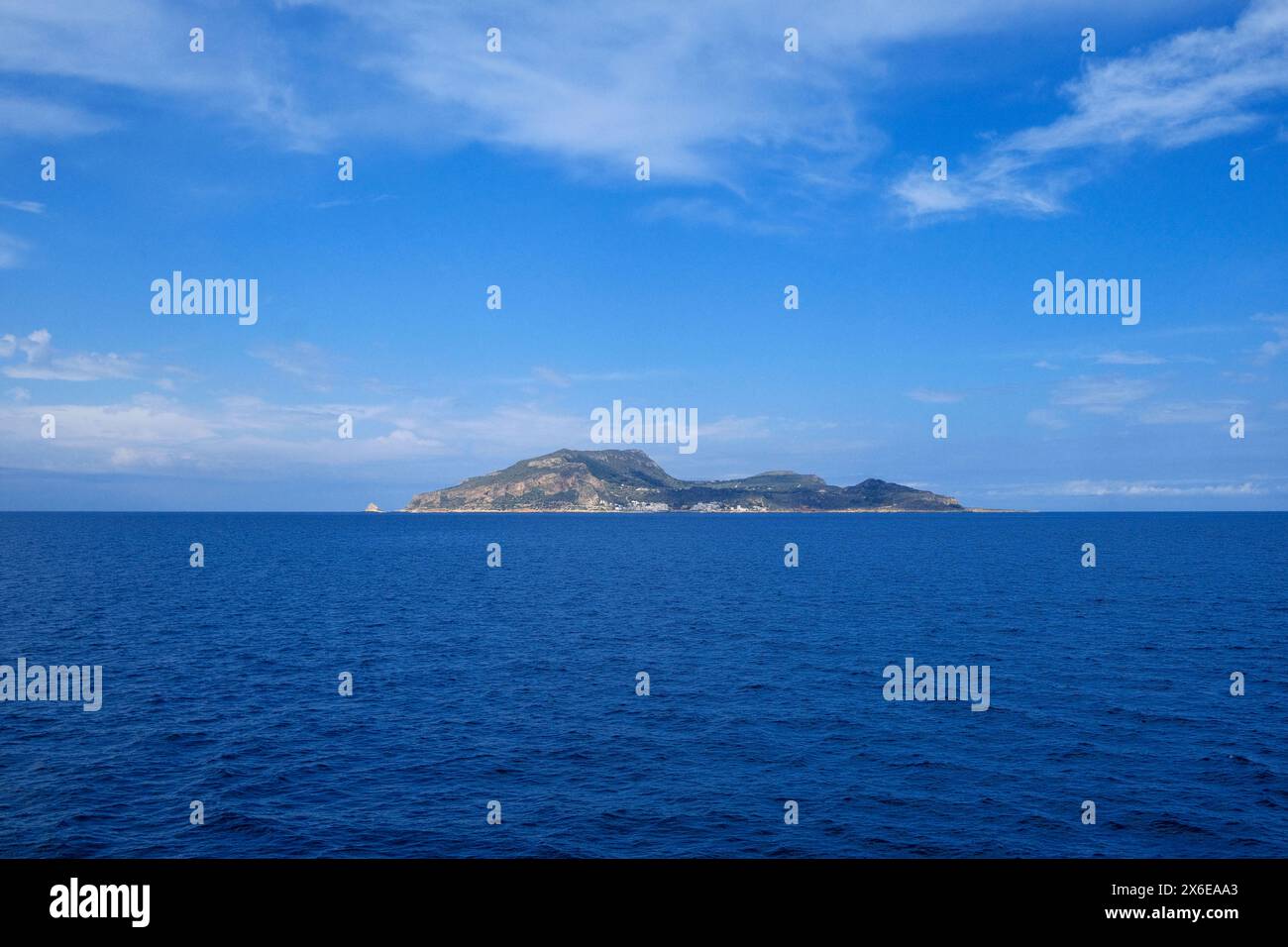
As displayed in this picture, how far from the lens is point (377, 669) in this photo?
6038cm

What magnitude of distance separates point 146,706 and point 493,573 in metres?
95.5

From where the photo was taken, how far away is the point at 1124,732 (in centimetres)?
4359

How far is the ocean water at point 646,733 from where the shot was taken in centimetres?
3083

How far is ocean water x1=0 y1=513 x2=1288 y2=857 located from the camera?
30.8 meters

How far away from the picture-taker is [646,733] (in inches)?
1726
